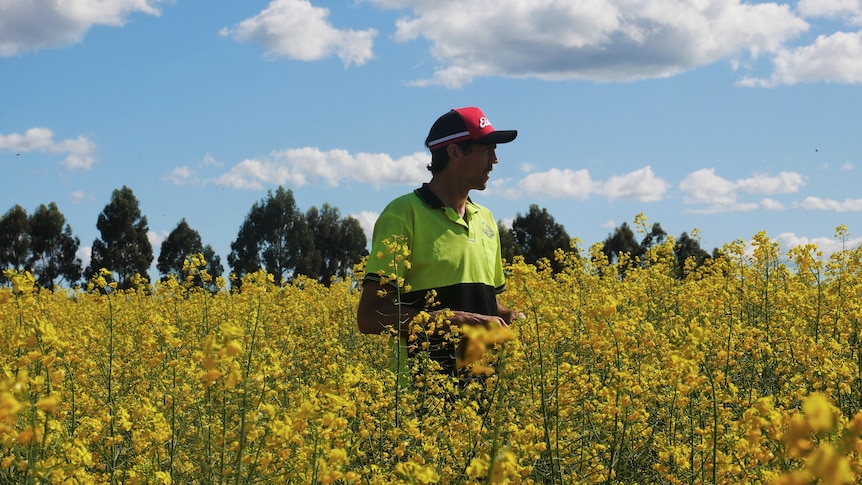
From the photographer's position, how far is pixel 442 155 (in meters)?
4.21

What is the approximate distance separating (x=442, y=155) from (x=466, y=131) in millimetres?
181

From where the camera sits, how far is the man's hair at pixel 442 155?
4141 millimetres

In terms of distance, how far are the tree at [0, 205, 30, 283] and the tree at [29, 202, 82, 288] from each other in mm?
285

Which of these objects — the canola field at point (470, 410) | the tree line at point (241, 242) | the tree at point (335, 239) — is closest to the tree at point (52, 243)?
the tree line at point (241, 242)

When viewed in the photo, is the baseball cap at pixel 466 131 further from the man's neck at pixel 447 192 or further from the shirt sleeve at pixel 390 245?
the shirt sleeve at pixel 390 245

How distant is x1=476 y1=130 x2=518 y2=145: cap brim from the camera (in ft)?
13.5

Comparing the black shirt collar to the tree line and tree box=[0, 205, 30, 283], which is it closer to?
the tree line

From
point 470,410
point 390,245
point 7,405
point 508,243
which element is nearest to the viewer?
point 7,405

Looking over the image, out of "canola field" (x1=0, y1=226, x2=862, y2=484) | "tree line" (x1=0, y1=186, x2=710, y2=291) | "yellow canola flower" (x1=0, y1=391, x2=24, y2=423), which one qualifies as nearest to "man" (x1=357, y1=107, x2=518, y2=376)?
"canola field" (x1=0, y1=226, x2=862, y2=484)

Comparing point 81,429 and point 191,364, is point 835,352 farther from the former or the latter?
point 81,429

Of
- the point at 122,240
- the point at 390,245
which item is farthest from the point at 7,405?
the point at 122,240

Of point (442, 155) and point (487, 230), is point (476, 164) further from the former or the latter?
point (487, 230)

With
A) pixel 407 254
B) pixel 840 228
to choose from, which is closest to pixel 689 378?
pixel 407 254

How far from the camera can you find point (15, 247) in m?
42.2
